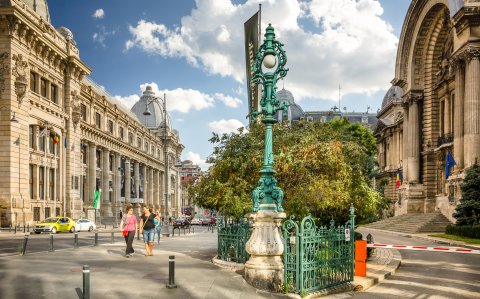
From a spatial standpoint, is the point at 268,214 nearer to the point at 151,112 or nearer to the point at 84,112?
the point at 84,112

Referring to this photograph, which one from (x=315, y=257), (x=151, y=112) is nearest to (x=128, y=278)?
(x=315, y=257)

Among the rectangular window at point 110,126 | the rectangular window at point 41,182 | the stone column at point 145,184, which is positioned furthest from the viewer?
the stone column at point 145,184

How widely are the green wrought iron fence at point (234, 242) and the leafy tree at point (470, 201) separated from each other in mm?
22946

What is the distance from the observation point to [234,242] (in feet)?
52.0

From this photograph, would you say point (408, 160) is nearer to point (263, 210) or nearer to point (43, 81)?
point (43, 81)

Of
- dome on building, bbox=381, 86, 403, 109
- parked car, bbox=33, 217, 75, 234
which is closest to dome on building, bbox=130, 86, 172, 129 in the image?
dome on building, bbox=381, 86, 403, 109

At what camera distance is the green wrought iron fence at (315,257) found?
11031 millimetres

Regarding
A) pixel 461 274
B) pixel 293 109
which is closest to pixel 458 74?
pixel 461 274

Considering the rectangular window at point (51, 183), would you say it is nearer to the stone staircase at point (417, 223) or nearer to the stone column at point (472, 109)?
the stone staircase at point (417, 223)

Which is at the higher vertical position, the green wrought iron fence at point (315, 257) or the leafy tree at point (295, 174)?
the leafy tree at point (295, 174)

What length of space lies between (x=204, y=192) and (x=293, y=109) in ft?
405

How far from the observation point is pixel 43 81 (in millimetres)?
47844

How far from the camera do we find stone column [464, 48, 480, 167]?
3728cm

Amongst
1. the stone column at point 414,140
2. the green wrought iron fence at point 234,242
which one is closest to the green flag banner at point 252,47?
the green wrought iron fence at point 234,242
